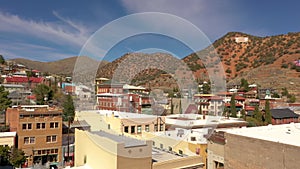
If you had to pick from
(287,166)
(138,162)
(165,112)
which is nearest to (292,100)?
(165,112)

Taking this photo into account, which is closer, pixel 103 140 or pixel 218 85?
pixel 103 140

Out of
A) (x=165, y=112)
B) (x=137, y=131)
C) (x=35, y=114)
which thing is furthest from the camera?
(x=35, y=114)

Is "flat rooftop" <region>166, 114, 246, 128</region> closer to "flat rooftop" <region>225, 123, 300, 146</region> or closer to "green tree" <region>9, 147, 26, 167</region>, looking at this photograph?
"flat rooftop" <region>225, 123, 300, 146</region>

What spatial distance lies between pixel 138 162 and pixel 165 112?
577cm

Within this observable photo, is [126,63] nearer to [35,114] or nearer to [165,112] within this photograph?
[165,112]

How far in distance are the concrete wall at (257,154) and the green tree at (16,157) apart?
7.79 metres

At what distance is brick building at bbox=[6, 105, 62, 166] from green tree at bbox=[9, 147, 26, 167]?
934 mm

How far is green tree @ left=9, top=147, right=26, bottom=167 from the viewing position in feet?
31.8

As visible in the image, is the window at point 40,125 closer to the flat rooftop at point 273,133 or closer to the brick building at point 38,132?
the brick building at point 38,132

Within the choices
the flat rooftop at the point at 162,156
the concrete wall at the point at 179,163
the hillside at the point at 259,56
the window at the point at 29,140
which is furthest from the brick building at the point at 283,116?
the window at the point at 29,140

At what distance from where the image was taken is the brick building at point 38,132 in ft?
36.1

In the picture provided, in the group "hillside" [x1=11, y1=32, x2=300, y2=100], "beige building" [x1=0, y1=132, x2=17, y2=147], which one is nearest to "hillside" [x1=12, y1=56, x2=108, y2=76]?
"hillside" [x1=11, y1=32, x2=300, y2=100]

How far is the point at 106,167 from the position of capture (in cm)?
507

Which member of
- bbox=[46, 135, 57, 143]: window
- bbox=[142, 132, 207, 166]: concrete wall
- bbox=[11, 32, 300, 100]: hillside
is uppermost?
bbox=[11, 32, 300, 100]: hillside
